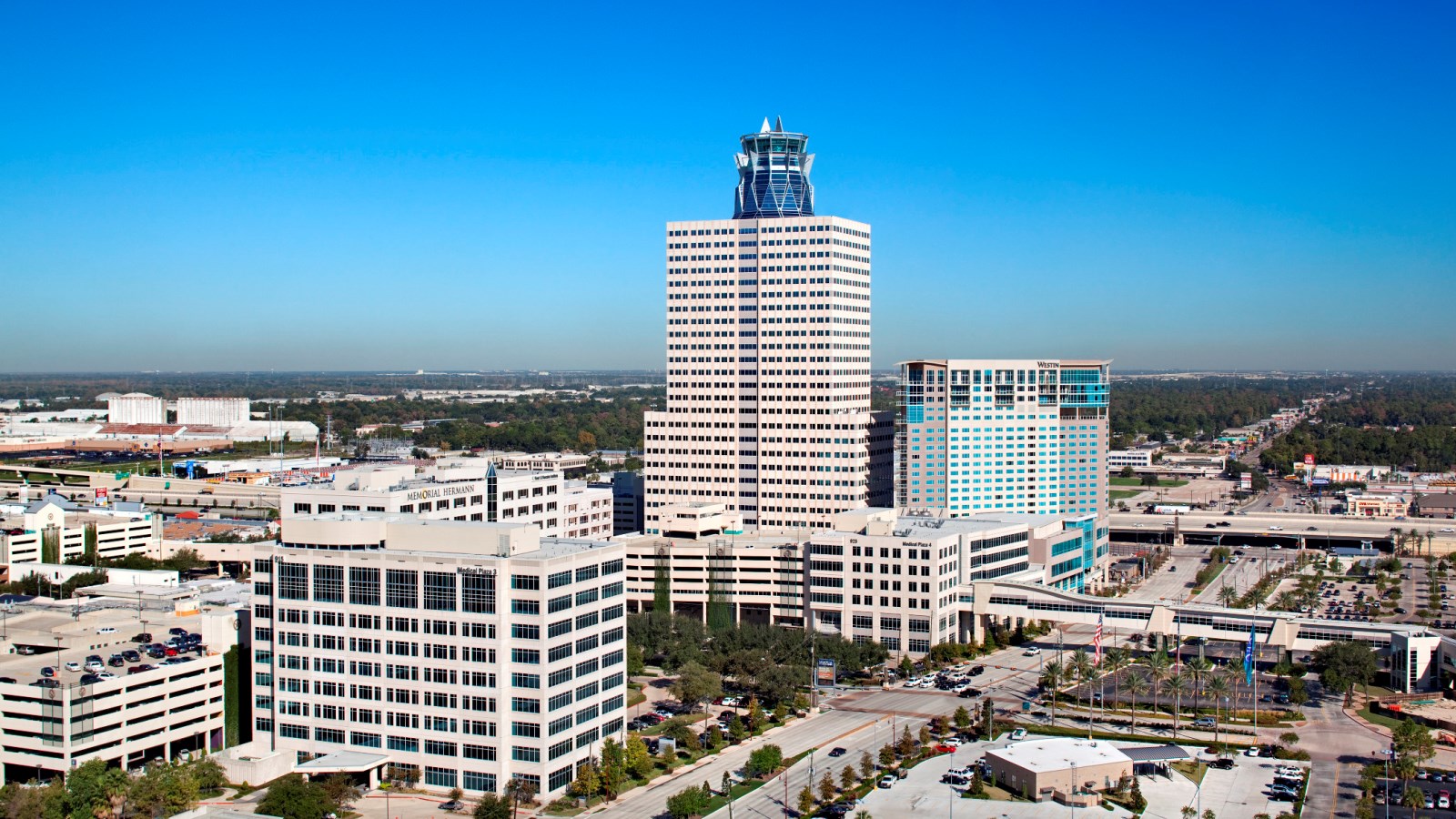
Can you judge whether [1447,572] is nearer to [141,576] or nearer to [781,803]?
[781,803]

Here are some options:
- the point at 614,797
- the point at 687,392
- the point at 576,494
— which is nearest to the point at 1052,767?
the point at 614,797

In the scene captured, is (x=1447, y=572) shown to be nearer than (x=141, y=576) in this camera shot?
No

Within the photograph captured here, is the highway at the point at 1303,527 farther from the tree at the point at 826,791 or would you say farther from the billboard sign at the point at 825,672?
the tree at the point at 826,791

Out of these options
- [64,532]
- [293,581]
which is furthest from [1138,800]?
[64,532]

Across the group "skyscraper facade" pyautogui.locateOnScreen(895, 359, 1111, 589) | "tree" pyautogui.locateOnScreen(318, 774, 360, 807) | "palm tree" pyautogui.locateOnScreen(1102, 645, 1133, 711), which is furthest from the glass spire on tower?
"tree" pyautogui.locateOnScreen(318, 774, 360, 807)

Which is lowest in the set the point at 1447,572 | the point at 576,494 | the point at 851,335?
the point at 1447,572

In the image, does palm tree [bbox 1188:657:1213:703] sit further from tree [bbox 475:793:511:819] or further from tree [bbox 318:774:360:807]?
tree [bbox 318:774:360:807]

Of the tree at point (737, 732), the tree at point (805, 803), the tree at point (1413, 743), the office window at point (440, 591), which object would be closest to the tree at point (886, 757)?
the tree at point (805, 803)
